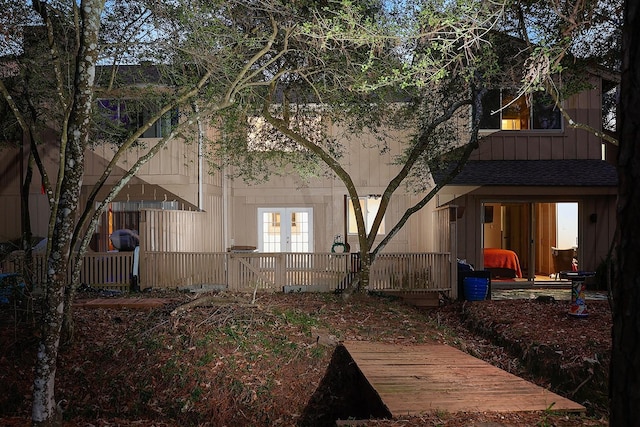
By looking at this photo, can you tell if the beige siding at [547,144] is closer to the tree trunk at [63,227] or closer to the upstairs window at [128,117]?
the upstairs window at [128,117]

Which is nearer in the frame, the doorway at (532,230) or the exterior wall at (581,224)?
the exterior wall at (581,224)

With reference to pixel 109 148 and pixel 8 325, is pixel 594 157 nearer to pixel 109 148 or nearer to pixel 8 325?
pixel 109 148

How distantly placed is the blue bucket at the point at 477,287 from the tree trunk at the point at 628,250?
1007 cm

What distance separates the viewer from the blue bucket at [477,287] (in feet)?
38.3

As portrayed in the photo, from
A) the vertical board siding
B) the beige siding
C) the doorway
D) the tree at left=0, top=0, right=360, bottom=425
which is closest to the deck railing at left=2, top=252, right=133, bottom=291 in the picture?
the vertical board siding

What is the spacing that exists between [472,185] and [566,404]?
27.9 ft

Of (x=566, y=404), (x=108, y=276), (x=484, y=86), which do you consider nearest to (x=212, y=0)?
(x=484, y=86)

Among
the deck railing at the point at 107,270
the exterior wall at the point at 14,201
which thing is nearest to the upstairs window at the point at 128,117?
the deck railing at the point at 107,270

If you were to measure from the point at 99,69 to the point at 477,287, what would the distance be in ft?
30.8

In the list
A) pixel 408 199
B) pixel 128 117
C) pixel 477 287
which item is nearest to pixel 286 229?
pixel 408 199

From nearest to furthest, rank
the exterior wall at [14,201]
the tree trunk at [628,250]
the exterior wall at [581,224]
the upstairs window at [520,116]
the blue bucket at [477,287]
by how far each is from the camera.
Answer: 1. the tree trunk at [628,250]
2. the blue bucket at [477,287]
3. the exterior wall at [581,224]
4. the upstairs window at [520,116]
5. the exterior wall at [14,201]

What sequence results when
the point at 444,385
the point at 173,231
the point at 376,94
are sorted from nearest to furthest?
the point at 444,385, the point at 376,94, the point at 173,231

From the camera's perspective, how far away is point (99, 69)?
1048 centimetres

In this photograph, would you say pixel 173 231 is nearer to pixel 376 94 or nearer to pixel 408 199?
pixel 376 94
